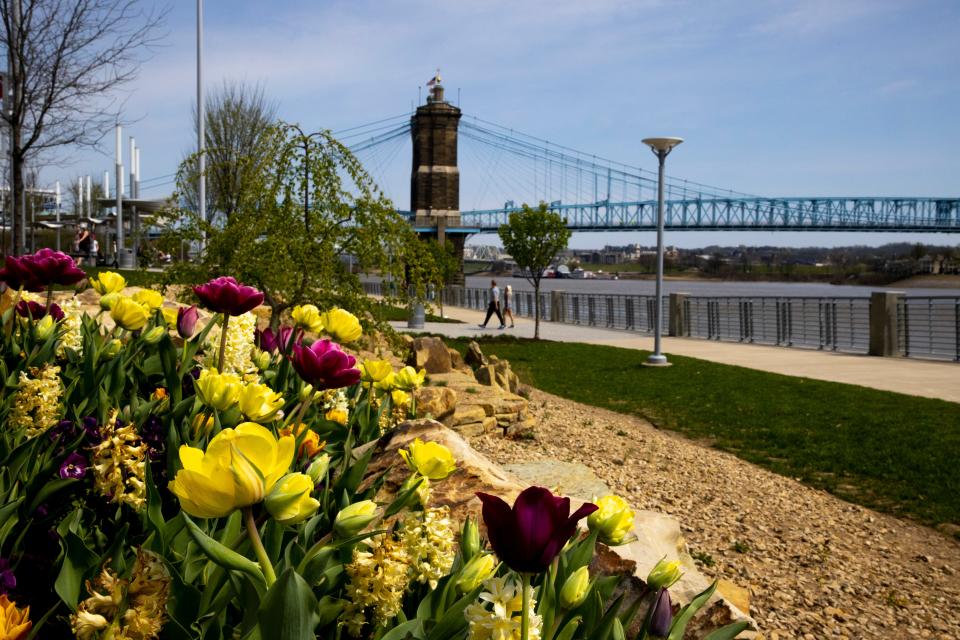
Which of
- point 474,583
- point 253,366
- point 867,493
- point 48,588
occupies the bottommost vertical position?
point 867,493

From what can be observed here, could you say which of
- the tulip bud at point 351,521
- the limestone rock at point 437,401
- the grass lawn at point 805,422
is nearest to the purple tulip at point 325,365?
the tulip bud at point 351,521

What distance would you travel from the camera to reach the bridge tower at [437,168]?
65000mm

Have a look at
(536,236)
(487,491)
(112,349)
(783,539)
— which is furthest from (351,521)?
(536,236)

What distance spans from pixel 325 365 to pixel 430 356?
7.15m

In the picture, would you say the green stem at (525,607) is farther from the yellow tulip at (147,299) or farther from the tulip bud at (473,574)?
the yellow tulip at (147,299)

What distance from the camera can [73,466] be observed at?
175 cm

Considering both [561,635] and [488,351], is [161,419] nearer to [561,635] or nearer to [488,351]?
[561,635]

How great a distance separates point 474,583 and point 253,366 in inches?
61.7

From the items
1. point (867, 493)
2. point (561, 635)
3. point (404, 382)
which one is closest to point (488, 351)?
point (867, 493)

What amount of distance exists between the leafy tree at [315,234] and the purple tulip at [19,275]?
5300mm

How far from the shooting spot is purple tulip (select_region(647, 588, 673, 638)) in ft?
4.41

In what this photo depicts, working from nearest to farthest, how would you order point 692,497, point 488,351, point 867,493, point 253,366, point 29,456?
point 29,456
point 253,366
point 692,497
point 867,493
point 488,351

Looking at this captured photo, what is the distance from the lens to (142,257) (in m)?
9.12

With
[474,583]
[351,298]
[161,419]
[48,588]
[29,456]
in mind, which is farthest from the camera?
[351,298]
